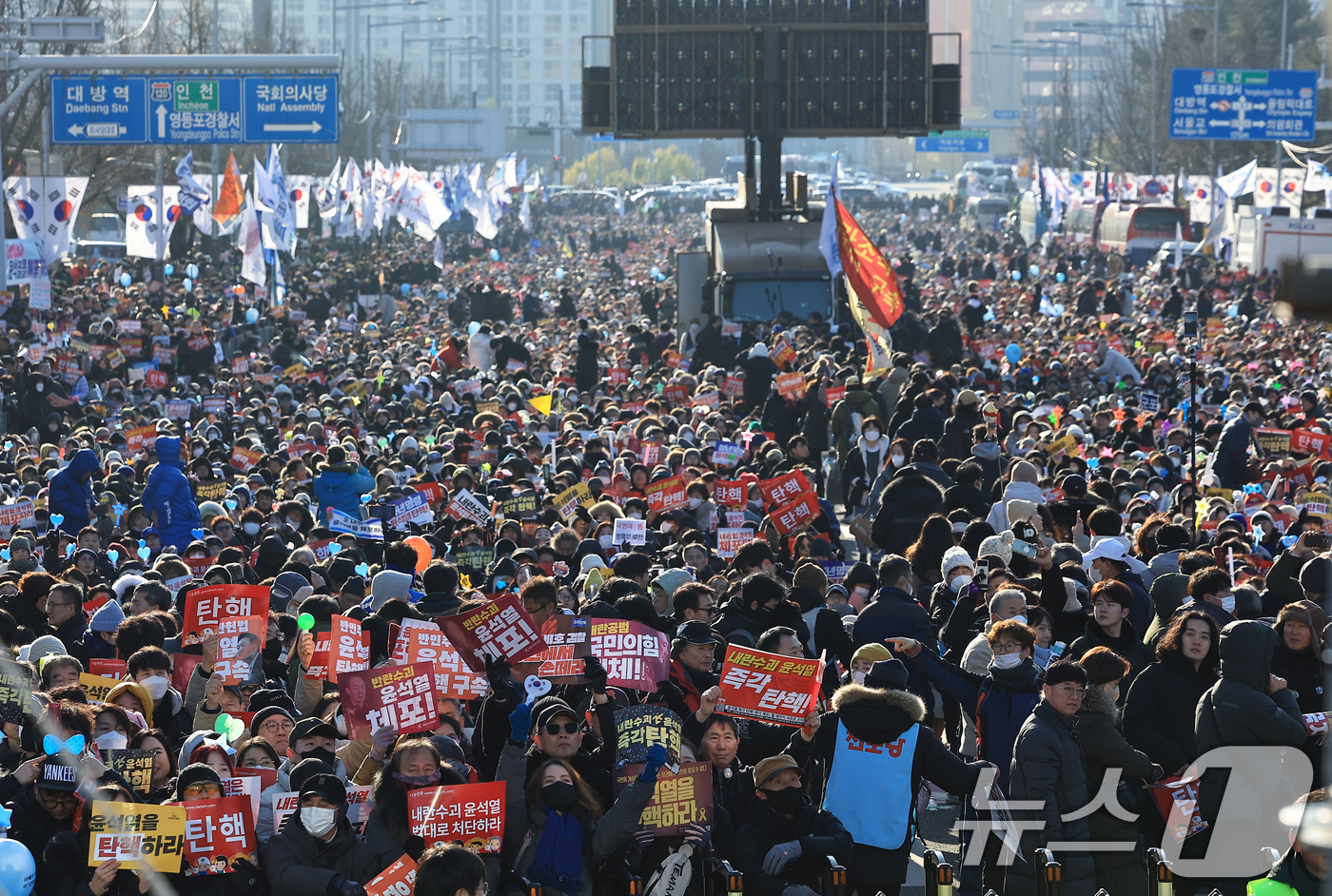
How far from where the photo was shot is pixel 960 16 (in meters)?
197

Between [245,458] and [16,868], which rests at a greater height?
[16,868]

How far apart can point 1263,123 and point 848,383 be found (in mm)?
30501

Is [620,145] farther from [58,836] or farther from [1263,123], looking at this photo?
[58,836]

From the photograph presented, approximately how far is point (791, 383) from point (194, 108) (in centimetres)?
1530

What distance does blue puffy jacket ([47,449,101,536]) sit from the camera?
46.5ft

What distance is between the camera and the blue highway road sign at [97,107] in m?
29.5

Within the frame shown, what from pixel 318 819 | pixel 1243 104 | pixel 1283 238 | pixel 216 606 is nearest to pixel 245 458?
pixel 216 606

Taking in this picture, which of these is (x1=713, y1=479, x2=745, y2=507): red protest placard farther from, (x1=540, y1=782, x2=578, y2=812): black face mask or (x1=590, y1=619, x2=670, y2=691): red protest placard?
(x1=540, y1=782, x2=578, y2=812): black face mask

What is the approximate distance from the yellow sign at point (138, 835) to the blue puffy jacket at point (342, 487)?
8.49m

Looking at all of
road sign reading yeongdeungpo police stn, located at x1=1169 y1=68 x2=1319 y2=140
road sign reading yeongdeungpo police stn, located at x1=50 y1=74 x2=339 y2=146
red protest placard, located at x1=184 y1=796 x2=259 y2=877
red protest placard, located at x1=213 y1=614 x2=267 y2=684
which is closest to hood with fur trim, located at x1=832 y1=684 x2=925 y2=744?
red protest placard, located at x1=184 y1=796 x2=259 y2=877

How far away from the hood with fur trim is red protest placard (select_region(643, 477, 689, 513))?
22.4ft

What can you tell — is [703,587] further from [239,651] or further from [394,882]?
[394,882]

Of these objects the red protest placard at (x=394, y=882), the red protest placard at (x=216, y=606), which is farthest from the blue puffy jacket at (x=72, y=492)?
the red protest placard at (x=394, y=882)

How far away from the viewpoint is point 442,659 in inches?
300
